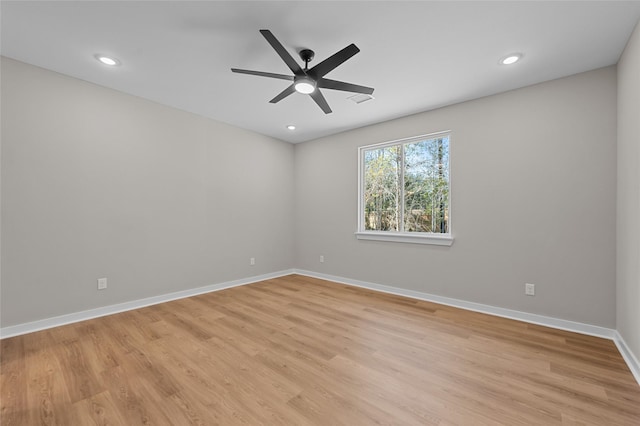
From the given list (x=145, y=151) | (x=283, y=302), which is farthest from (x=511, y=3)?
(x=145, y=151)

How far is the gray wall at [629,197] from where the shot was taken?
202 cm

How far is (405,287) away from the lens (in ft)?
12.8

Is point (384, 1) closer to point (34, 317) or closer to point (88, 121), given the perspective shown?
point (88, 121)

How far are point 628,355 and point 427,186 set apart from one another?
2.47 metres

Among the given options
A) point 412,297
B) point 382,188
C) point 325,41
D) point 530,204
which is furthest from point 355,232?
point 325,41

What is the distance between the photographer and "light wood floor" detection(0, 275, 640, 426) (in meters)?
1.56

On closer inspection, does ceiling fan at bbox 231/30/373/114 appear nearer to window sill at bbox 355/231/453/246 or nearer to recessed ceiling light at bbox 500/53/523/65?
recessed ceiling light at bbox 500/53/523/65

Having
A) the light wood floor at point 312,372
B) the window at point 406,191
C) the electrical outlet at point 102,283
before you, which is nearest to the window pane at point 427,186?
the window at point 406,191

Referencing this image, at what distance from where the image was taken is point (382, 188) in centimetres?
438

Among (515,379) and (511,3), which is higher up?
(511,3)

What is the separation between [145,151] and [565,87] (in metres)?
4.91

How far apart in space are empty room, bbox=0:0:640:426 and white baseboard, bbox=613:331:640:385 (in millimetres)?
39

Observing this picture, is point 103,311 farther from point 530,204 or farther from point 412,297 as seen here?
point 530,204

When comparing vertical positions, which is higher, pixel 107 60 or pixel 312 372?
pixel 107 60
